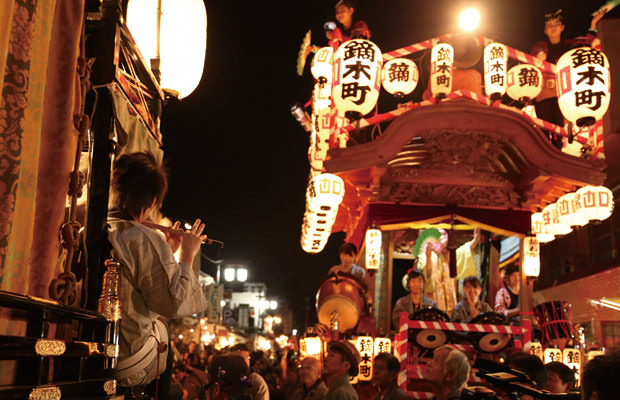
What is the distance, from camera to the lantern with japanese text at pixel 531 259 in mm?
13484

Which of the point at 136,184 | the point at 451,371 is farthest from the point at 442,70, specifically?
the point at 136,184

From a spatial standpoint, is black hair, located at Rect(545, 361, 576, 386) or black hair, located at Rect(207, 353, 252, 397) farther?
black hair, located at Rect(545, 361, 576, 386)

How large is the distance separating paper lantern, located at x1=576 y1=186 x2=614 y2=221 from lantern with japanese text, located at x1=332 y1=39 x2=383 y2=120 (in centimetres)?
555

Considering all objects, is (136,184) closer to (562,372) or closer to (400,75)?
(562,372)

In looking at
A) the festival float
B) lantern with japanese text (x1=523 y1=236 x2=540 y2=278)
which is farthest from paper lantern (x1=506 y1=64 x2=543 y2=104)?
lantern with japanese text (x1=523 y1=236 x2=540 y2=278)

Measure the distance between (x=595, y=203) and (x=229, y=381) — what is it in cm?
1134

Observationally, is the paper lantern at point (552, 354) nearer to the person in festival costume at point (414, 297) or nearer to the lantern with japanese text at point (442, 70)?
the person in festival costume at point (414, 297)

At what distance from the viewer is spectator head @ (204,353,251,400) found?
4.36 metres

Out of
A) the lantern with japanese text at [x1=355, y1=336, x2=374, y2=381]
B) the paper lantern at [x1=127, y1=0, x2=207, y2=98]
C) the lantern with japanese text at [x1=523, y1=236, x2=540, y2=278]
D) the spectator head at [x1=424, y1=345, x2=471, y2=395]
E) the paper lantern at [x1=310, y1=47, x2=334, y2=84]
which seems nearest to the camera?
the spectator head at [x1=424, y1=345, x2=471, y2=395]

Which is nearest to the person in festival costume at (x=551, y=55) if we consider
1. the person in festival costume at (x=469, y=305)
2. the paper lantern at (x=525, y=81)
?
the paper lantern at (x=525, y=81)

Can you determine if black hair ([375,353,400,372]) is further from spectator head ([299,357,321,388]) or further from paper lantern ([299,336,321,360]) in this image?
paper lantern ([299,336,321,360])

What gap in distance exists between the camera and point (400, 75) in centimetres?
1445

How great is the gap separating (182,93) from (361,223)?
390 inches

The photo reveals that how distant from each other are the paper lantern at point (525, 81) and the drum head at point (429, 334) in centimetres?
831
